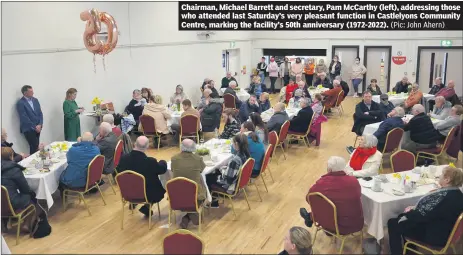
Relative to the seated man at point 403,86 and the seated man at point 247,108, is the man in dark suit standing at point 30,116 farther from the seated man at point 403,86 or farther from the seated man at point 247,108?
the seated man at point 403,86

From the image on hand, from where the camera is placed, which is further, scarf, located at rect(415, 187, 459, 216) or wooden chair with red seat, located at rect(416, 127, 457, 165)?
wooden chair with red seat, located at rect(416, 127, 457, 165)

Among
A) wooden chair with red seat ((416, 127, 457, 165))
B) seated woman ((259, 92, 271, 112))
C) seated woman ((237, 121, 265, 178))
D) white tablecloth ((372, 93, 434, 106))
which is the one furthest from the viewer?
white tablecloth ((372, 93, 434, 106))

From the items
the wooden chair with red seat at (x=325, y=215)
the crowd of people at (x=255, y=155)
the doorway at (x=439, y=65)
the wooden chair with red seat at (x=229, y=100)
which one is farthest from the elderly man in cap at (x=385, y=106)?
the doorway at (x=439, y=65)

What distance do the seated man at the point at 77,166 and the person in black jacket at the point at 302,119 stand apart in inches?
190

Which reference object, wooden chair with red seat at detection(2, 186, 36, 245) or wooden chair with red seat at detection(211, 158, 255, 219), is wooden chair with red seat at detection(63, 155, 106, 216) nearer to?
wooden chair with red seat at detection(2, 186, 36, 245)

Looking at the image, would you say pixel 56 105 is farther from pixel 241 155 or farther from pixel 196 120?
pixel 241 155

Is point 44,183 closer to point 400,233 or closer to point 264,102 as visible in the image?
point 400,233

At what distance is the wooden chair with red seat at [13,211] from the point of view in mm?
5930

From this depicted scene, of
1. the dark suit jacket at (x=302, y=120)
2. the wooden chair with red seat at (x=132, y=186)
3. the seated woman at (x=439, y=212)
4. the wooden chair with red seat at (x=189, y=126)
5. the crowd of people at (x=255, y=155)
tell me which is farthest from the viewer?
the wooden chair with red seat at (x=189, y=126)

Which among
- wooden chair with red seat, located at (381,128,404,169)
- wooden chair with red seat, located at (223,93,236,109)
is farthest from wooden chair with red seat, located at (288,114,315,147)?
wooden chair with red seat, located at (223,93,236,109)

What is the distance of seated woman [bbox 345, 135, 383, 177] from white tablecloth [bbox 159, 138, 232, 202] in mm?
1863

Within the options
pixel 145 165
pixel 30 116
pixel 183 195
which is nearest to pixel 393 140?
pixel 183 195

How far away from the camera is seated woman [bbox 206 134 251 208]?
22.4 feet

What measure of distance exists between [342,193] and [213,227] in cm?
206
